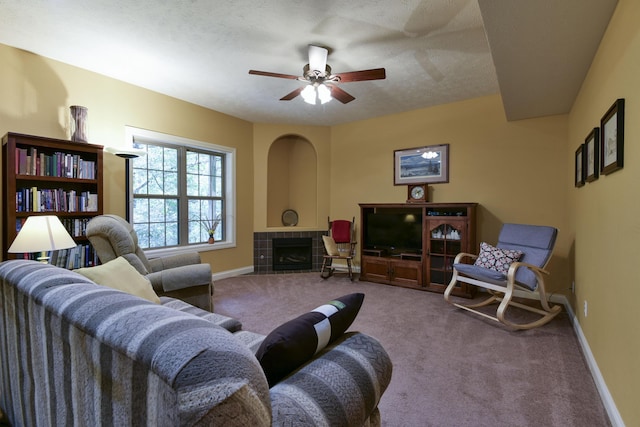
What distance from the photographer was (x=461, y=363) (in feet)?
7.32

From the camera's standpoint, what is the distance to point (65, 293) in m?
0.94

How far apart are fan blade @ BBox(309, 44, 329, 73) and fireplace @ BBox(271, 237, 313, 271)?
3157mm

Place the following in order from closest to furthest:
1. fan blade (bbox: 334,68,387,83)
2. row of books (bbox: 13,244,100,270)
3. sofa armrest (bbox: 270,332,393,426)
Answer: sofa armrest (bbox: 270,332,393,426)
fan blade (bbox: 334,68,387,83)
row of books (bbox: 13,244,100,270)

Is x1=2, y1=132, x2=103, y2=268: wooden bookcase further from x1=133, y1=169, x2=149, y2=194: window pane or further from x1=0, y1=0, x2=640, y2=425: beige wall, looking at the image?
x1=133, y1=169, x2=149, y2=194: window pane

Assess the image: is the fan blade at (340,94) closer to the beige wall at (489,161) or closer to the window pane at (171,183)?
the beige wall at (489,161)

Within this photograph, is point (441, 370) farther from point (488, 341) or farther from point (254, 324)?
point (254, 324)

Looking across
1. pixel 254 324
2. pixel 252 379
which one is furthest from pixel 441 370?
pixel 252 379

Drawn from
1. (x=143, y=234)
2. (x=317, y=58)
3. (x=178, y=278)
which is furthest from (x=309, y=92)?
(x=143, y=234)

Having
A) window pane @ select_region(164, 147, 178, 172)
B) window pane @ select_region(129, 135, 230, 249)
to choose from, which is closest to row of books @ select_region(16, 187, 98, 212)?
window pane @ select_region(129, 135, 230, 249)

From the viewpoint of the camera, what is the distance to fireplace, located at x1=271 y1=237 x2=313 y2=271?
535 cm

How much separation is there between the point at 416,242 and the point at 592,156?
2365 millimetres

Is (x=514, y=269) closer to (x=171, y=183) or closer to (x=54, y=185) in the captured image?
(x=171, y=183)

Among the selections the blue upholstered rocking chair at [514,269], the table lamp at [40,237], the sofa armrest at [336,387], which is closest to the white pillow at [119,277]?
the table lamp at [40,237]

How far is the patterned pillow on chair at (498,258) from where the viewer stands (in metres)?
3.22
